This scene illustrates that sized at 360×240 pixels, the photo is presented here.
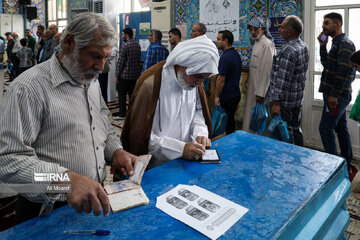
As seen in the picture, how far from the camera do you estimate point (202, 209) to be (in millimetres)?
1235

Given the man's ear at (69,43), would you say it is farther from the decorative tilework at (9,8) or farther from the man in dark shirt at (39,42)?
the decorative tilework at (9,8)

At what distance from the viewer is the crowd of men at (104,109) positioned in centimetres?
110

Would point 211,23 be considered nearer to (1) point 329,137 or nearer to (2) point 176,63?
(1) point 329,137

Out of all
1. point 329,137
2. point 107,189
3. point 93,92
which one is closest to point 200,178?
point 107,189

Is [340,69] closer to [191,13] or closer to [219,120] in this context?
[219,120]

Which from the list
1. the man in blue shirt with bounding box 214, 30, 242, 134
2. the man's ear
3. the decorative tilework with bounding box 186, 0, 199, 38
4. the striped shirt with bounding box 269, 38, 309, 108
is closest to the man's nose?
the man's ear

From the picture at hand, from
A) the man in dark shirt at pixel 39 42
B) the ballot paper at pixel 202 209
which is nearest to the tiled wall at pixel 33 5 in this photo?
the man in dark shirt at pixel 39 42

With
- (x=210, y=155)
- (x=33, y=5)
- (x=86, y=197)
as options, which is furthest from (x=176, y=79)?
(x=33, y=5)

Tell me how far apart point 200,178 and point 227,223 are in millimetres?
392

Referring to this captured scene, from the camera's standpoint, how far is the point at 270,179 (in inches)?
60.3

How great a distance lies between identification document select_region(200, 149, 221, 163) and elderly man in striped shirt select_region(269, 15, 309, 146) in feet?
6.84

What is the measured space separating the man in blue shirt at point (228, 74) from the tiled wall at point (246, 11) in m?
1.06

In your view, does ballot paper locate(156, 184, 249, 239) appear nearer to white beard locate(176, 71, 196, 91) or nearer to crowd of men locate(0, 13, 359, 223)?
crowd of men locate(0, 13, 359, 223)

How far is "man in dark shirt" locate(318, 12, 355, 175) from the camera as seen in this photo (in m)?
3.18
